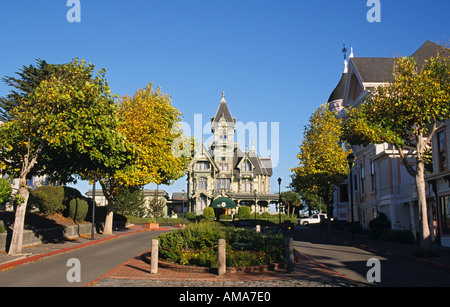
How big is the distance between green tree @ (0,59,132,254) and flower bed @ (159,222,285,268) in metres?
5.52

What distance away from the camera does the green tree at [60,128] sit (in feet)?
59.7

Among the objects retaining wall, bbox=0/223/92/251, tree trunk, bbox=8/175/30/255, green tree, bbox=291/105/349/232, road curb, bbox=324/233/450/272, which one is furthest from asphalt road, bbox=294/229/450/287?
green tree, bbox=291/105/349/232

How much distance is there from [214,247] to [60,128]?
8311 mm

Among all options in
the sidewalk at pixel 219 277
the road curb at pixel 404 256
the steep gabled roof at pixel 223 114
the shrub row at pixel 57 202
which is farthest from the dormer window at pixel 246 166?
the sidewalk at pixel 219 277

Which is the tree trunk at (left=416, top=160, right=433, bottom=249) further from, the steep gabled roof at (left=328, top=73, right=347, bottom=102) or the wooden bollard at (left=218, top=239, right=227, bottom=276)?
the steep gabled roof at (left=328, top=73, right=347, bottom=102)

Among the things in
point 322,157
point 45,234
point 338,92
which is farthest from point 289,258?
point 338,92

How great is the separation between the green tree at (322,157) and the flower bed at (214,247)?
18280mm

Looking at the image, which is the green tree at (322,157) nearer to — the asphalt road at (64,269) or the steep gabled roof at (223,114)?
the asphalt road at (64,269)

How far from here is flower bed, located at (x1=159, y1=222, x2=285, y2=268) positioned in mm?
14859

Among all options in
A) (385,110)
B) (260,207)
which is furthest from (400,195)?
(260,207)

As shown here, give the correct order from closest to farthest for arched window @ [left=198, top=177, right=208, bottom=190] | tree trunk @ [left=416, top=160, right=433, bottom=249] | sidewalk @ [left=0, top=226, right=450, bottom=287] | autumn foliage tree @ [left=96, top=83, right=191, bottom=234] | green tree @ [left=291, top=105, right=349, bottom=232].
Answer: sidewalk @ [left=0, top=226, right=450, bottom=287] → tree trunk @ [left=416, top=160, right=433, bottom=249] → autumn foliage tree @ [left=96, top=83, right=191, bottom=234] → green tree @ [left=291, top=105, right=349, bottom=232] → arched window @ [left=198, top=177, right=208, bottom=190]
